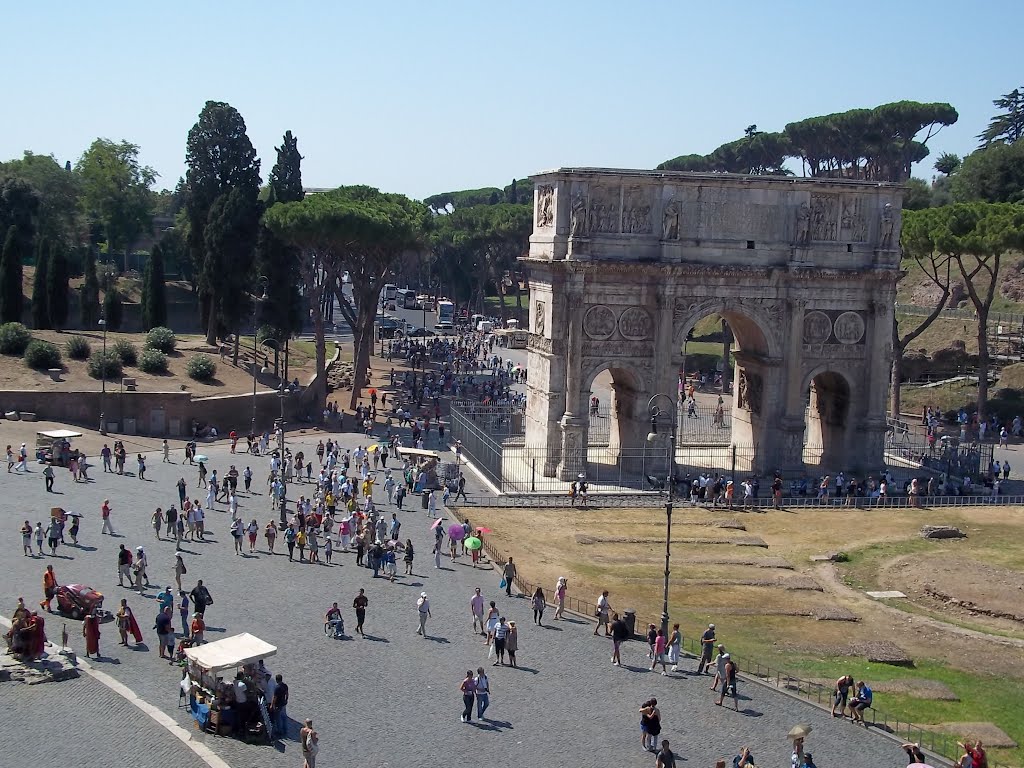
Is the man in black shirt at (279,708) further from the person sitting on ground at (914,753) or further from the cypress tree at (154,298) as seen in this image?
the cypress tree at (154,298)

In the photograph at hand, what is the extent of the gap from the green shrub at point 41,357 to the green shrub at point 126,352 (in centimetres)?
274

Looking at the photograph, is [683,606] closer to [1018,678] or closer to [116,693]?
[1018,678]

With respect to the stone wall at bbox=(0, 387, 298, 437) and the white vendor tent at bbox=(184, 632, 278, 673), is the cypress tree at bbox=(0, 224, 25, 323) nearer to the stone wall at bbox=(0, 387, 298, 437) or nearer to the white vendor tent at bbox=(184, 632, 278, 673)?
the stone wall at bbox=(0, 387, 298, 437)

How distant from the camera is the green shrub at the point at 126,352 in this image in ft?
184

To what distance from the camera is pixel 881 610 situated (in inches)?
1287

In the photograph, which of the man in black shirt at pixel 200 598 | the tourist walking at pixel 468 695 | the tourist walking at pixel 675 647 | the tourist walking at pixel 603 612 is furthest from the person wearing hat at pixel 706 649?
the man in black shirt at pixel 200 598

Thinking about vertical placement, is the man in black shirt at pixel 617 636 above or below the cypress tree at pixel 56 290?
below

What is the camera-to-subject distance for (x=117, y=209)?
94.2 meters

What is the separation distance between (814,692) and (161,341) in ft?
141

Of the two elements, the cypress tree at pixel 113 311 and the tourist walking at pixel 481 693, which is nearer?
the tourist walking at pixel 481 693

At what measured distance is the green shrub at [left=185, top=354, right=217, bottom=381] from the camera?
57.0m

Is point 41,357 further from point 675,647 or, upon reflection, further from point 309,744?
point 309,744

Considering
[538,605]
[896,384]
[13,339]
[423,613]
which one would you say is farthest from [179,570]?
[896,384]

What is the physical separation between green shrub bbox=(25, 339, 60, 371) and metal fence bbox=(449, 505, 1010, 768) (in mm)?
31374
